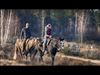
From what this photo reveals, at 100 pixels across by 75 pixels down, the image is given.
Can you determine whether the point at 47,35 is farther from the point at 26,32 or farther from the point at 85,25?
the point at 85,25

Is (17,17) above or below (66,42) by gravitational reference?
above

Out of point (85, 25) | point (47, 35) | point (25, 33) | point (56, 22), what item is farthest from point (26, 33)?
point (85, 25)

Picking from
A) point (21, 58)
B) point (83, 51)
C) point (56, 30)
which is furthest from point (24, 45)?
point (83, 51)

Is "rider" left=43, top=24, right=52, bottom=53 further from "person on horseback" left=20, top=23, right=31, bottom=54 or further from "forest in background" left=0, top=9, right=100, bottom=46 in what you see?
"person on horseback" left=20, top=23, right=31, bottom=54

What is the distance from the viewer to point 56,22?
8.37 meters

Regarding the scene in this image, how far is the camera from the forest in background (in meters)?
8.32

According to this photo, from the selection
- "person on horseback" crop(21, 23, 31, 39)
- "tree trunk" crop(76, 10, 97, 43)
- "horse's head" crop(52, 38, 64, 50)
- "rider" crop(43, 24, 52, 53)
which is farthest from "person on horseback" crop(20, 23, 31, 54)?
"tree trunk" crop(76, 10, 97, 43)

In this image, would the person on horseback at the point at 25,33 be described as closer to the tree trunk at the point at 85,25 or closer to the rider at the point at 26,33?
the rider at the point at 26,33

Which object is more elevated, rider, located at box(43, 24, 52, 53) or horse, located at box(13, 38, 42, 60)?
rider, located at box(43, 24, 52, 53)

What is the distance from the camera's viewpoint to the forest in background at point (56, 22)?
832 centimetres

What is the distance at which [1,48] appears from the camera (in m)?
8.30
